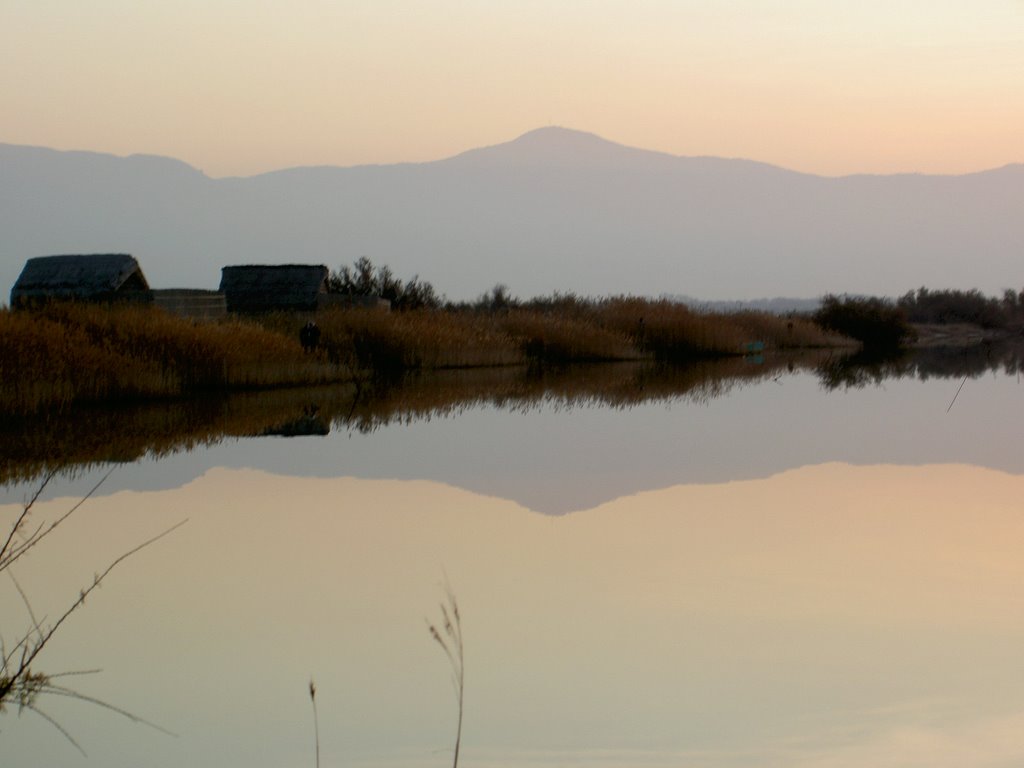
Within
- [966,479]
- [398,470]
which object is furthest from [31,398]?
[966,479]

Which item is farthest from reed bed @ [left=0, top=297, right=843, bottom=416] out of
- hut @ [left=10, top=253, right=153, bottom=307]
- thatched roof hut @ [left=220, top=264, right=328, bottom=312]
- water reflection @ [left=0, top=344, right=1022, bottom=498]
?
hut @ [left=10, top=253, right=153, bottom=307]

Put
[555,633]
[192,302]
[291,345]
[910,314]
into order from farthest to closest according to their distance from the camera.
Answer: [910,314] → [192,302] → [291,345] → [555,633]

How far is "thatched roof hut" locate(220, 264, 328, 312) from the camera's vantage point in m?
28.4

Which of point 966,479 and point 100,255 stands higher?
point 100,255

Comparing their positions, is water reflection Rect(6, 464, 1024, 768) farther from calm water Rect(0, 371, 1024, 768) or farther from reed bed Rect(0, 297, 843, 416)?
reed bed Rect(0, 297, 843, 416)

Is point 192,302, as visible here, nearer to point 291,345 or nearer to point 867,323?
point 291,345

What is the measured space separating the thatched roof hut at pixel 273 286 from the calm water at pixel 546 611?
1749 cm

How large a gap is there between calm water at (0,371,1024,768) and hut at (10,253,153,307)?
47.7ft

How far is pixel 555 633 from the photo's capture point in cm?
510

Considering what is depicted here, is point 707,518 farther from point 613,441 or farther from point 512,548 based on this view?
point 613,441

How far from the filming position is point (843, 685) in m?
4.41

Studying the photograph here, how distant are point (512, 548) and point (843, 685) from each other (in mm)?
Answer: 2798

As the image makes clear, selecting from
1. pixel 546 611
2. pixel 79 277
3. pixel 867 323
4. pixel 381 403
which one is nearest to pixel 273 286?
pixel 79 277

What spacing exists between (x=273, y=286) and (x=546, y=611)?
24.1 meters
